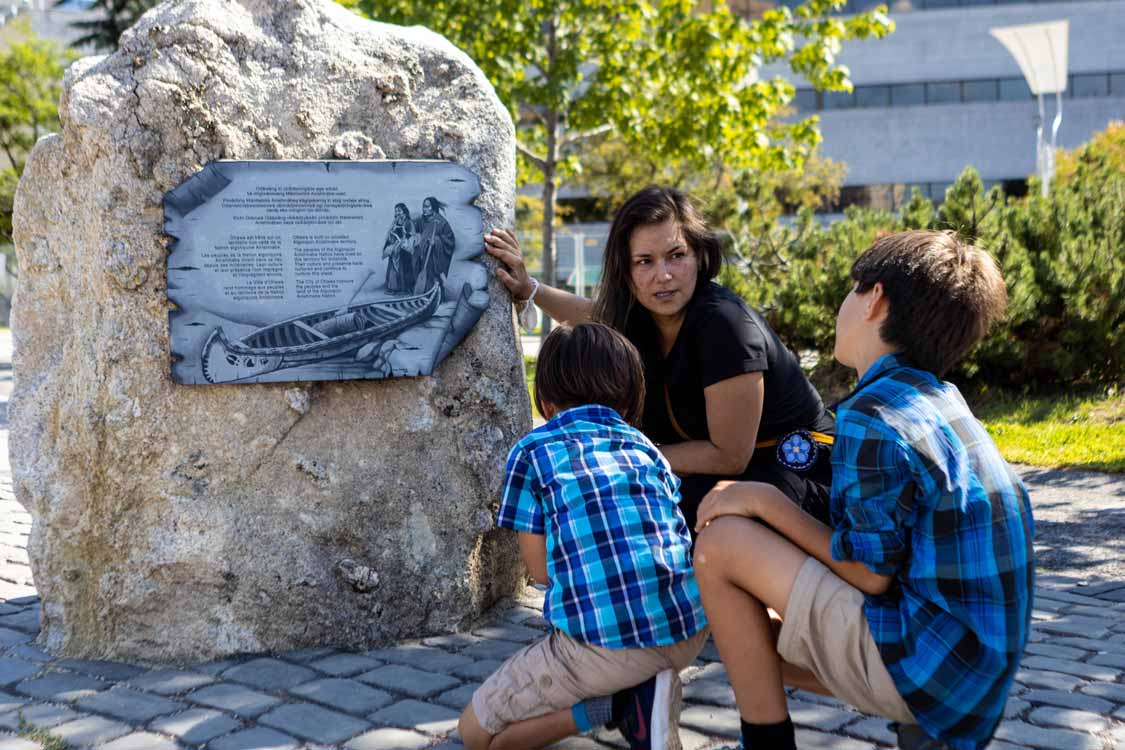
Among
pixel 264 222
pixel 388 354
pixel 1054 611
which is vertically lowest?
pixel 1054 611

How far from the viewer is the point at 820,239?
1039cm

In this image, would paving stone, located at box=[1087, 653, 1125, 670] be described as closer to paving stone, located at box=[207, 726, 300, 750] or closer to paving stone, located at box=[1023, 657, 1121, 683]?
paving stone, located at box=[1023, 657, 1121, 683]

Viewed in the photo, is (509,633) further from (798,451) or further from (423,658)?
(798,451)

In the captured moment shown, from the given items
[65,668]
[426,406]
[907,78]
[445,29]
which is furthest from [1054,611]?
[907,78]

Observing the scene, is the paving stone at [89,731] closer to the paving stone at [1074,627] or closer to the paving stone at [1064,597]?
the paving stone at [1074,627]

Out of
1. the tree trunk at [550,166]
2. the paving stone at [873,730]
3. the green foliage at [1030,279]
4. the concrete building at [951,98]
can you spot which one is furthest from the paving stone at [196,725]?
the concrete building at [951,98]

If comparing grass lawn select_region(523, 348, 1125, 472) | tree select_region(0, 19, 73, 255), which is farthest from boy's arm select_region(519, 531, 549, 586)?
tree select_region(0, 19, 73, 255)

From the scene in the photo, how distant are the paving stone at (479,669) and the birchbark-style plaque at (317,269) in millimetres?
983

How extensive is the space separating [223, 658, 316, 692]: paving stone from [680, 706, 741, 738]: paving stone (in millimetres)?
1164

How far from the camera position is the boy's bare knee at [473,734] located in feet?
9.16

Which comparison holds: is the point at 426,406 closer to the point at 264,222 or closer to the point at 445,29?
the point at 264,222

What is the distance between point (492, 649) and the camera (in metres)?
3.69

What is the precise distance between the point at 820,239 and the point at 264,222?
7559 millimetres

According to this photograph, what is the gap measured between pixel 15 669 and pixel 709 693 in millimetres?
2176
